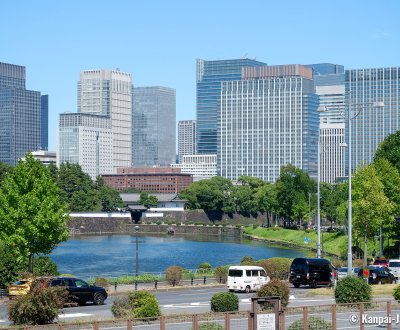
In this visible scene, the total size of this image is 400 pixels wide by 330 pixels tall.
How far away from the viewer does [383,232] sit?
325 ft

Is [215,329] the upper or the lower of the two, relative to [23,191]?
lower

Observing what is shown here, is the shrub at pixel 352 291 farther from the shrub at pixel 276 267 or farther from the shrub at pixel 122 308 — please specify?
the shrub at pixel 276 267

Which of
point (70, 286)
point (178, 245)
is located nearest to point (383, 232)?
point (70, 286)

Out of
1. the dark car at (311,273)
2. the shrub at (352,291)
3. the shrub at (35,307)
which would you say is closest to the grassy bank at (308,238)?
the dark car at (311,273)

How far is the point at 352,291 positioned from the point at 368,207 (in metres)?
40.8

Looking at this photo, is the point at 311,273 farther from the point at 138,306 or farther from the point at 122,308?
the point at 138,306

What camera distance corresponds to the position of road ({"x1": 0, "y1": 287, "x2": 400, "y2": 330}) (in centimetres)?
3306

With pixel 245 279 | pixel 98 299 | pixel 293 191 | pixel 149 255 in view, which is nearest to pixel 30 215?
pixel 245 279

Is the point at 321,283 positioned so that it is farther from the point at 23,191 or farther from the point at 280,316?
the point at 280,316

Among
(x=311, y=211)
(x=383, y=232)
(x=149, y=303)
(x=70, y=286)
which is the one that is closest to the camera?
(x=149, y=303)

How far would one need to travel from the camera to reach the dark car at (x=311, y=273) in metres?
64.8

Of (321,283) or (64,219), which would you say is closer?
(321,283)

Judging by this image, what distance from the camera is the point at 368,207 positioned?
84.7 metres

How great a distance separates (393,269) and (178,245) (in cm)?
10776
